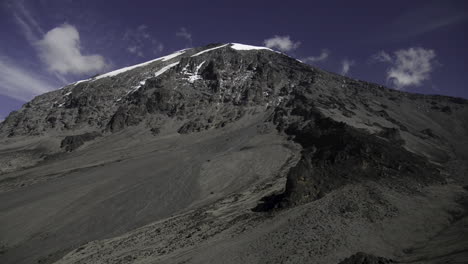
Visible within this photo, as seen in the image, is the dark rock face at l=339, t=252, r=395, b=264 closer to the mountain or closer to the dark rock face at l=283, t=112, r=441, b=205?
the mountain

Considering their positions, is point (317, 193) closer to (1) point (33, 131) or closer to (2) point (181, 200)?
(2) point (181, 200)

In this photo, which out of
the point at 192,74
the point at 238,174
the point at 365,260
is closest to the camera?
the point at 365,260

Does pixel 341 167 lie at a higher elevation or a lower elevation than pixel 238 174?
higher

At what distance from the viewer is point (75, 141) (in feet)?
263

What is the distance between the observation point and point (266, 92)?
91375 millimetres

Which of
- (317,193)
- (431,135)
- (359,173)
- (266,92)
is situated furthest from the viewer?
(266,92)

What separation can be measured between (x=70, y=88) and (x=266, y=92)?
77365 mm

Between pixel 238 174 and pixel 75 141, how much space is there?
178 feet

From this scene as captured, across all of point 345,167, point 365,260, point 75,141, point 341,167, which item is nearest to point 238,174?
point 341,167

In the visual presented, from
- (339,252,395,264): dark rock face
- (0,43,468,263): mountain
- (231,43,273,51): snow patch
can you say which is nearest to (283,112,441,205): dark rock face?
(0,43,468,263): mountain

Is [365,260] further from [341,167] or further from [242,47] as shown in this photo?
[242,47]

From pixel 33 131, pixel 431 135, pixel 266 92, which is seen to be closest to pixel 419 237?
pixel 431 135

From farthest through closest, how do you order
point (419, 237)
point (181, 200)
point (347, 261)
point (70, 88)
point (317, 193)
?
point (70, 88) → point (181, 200) → point (317, 193) → point (419, 237) → point (347, 261)

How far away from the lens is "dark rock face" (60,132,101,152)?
7862 centimetres
